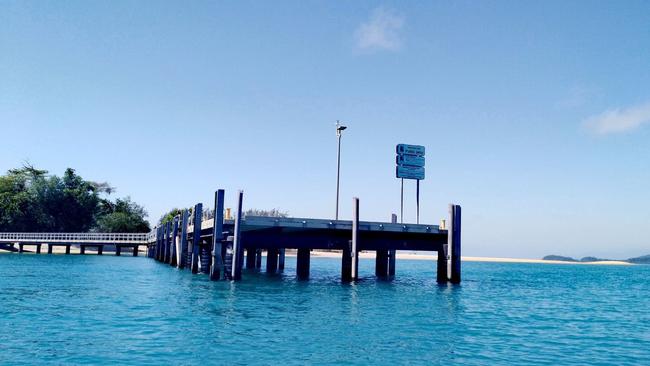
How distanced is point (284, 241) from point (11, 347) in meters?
23.5

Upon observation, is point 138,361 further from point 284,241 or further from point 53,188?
point 53,188

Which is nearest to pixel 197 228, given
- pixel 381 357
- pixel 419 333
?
pixel 419 333

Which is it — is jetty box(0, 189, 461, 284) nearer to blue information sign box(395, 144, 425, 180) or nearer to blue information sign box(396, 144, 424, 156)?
blue information sign box(395, 144, 425, 180)

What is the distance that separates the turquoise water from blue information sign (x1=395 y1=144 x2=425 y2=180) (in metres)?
17.2

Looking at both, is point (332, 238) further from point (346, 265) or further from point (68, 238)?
point (68, 238)

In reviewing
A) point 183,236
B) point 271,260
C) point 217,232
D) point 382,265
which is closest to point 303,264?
point 382,265

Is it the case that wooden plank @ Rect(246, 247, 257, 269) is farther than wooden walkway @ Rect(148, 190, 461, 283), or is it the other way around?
wooden plank @ Rect(246, 247, 257, 269)

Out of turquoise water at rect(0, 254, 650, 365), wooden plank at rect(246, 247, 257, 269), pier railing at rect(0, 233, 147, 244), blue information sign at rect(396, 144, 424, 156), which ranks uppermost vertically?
blue information sign at rect(396, 144, 424, 156)

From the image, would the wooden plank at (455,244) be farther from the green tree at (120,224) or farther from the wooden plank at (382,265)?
the green tree at (120,224)

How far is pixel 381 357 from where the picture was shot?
14625 mm

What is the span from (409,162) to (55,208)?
92.6 metres

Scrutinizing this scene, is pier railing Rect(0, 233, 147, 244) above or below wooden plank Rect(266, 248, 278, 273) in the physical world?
above

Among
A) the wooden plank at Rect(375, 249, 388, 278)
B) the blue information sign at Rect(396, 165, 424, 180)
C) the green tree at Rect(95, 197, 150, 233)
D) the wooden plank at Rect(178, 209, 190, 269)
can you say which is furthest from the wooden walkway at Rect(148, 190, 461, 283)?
the green tree at Rect(95, 197, 150, 233)

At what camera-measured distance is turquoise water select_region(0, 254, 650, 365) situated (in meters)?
14.5
